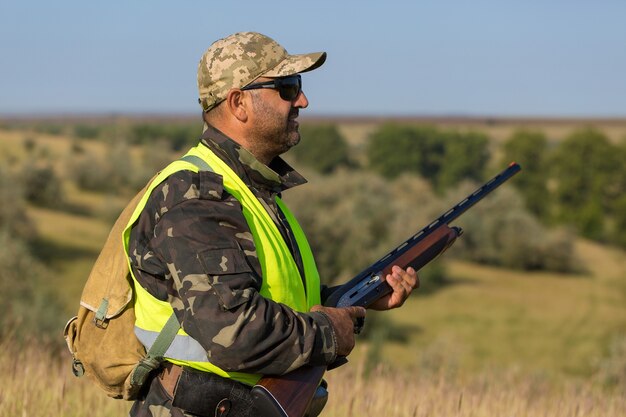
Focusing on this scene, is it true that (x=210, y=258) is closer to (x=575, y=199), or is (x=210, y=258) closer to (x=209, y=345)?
(x=209, y=345)

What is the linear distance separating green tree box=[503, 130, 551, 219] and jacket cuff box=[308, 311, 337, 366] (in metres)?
87.6

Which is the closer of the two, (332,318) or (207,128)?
(332,318)

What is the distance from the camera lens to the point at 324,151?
10819 centimetres

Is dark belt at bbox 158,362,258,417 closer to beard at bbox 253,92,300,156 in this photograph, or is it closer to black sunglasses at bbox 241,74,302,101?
beard at bbox 253,92,300,156

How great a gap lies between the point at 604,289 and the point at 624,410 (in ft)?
195

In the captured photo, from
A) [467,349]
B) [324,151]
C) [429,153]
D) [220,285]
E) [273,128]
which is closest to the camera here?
[220,285]

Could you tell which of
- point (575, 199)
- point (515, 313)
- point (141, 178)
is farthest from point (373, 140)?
point (515, 313)

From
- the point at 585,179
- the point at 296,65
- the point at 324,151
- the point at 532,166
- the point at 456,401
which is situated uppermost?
the point at 296,65

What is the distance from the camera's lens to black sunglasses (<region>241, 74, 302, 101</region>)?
351 centimetres

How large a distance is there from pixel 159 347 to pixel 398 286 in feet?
3.47

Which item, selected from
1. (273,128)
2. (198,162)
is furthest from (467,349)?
(198,162)

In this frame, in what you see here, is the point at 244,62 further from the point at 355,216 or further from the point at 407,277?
the point at 355,216

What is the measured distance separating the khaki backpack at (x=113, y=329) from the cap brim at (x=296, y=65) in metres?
0.61

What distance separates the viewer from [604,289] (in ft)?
207
